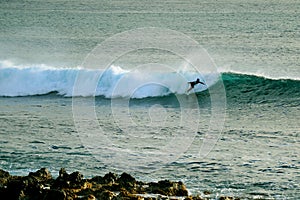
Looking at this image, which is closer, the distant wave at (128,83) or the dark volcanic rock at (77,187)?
the dark volcanic rock at (77,187)

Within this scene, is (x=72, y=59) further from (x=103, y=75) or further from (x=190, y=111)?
(x=190, y=111)

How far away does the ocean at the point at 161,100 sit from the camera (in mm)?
18688

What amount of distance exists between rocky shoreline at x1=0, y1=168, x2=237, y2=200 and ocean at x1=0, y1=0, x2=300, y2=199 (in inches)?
31.6

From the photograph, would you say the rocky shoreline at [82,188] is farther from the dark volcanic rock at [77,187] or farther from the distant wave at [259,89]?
the distant wave at [259,89]

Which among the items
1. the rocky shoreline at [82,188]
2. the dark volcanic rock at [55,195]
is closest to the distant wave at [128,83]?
the rocky shoreline at [82,188]

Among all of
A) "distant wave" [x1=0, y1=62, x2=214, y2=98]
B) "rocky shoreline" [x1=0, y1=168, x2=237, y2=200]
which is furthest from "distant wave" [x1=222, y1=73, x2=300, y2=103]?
"rocky shoreline" [x1=0, y1=168, x2=237, y2=200]

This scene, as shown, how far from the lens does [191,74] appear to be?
33.1 metres

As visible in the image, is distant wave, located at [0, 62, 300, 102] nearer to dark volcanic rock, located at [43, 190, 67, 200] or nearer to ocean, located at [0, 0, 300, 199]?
ocean, located at [0, 0, 300, 199]

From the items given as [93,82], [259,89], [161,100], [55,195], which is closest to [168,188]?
[55,195]

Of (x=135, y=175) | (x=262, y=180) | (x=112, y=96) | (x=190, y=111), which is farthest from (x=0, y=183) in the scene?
(x=112, y=96)

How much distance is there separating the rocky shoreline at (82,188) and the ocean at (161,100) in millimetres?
803

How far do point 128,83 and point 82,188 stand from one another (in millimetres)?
16396

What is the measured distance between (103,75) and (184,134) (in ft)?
38.6

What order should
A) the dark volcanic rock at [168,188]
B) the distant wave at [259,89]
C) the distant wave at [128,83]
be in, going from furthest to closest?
the distant wave at [128,83] < the distant wave at [259,89] < the dark volcanic rock at [168,188]
